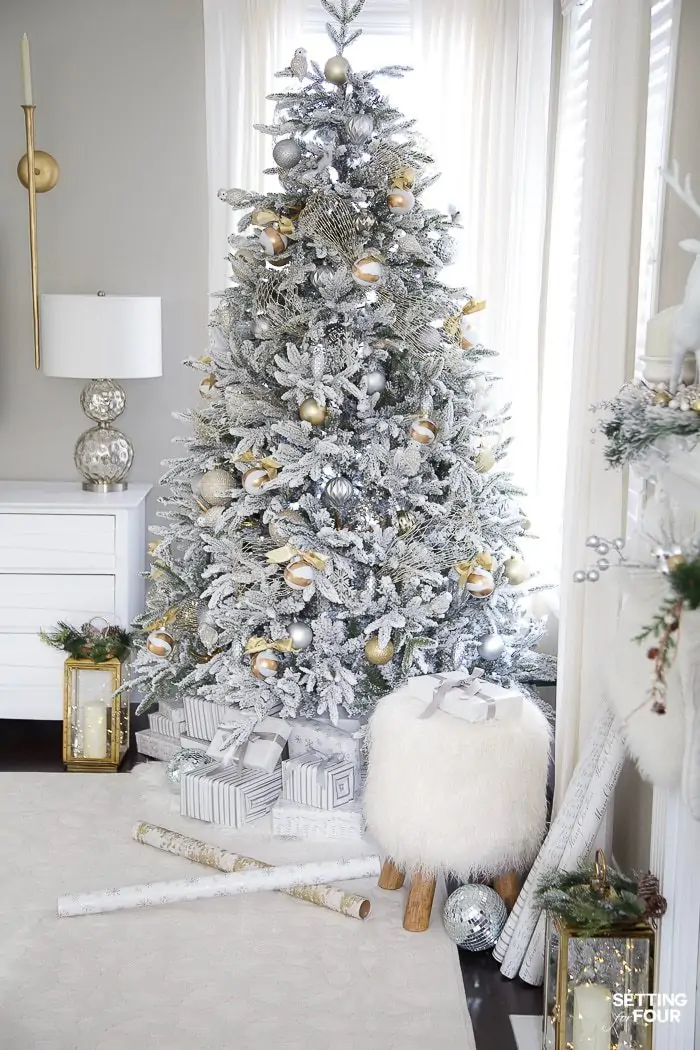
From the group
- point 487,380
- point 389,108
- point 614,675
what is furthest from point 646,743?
point 389,108

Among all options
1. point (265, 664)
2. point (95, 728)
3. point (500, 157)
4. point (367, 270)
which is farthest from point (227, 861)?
point (500, 157)

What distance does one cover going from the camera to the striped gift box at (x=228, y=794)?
3.14 meters

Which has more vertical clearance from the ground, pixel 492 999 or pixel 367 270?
pixel 367 270

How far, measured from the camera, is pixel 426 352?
304cm

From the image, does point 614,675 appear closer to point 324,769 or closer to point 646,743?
point 646,743

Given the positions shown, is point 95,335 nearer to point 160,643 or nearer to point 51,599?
point 51,599

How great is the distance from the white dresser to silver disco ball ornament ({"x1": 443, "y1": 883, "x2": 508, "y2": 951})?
5.40 feet

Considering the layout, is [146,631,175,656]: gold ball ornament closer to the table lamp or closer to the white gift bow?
the table lamp

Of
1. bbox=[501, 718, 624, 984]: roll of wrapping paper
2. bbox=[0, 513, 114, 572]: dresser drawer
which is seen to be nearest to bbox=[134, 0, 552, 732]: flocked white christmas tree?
bbox=[0, 513, 114, 572]: dresser drawer

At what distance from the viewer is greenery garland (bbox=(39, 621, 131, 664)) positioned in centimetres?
358

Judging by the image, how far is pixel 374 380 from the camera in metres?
3.03

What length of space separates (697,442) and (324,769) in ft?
5.59

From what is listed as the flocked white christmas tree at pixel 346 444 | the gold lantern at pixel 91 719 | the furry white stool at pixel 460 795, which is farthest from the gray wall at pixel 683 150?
the gold lantern at pixel 91 719

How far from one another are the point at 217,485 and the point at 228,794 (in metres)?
0.91
